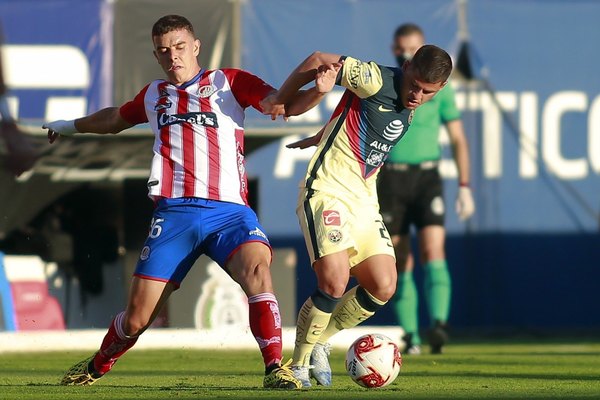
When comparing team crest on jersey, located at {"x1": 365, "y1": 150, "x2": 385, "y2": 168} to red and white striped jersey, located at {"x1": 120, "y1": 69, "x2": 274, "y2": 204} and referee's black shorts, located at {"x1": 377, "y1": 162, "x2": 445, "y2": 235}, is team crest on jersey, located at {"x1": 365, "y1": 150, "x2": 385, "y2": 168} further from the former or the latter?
referee's black shorts, located at {"x1": 377, "y1": 162, "x2": 445, "y2": 235}

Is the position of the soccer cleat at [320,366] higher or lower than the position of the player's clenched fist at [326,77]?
lower

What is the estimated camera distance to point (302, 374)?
7.44 metres

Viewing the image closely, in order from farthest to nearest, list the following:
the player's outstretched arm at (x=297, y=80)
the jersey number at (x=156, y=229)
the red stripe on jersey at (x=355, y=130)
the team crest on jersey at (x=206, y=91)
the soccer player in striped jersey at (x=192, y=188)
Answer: the red stripe on jersey at (x=355, y=130)
the team crest on jersey at (x=206, y=91)
the jersey number at (x=156, y=229)
the soccer player in striped jersey at (x=192, y=188)
the player's outstretched arm at (x=297, y=80)

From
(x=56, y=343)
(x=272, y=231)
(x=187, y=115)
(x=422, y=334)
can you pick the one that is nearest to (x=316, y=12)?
(x=272, y=231)

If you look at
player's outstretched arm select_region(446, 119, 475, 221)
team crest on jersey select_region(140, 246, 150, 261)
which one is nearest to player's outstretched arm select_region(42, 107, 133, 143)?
team crest on jersey select_region(140, 246, 150, 261)

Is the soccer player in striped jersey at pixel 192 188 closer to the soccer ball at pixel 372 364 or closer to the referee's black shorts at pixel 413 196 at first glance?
the soccer ball at pixel 372 364

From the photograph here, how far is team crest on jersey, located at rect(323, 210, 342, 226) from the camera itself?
24.8 feet

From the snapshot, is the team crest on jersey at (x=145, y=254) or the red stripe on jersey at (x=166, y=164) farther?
the red stripe on jersey at (x=166, y=164)

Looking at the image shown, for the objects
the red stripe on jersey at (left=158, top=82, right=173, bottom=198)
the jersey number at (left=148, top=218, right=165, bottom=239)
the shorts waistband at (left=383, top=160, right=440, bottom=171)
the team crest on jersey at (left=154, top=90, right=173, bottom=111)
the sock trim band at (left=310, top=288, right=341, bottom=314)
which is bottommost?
the sock trim band at (left=310, top=288, right=341, bottom=314)

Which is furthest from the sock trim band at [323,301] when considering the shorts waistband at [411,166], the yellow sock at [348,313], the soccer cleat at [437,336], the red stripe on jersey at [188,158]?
the shorts waistband at [411,166]

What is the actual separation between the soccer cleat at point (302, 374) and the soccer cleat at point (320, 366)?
0.16 m

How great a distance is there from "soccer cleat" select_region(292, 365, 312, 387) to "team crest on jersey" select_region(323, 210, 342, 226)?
803mm

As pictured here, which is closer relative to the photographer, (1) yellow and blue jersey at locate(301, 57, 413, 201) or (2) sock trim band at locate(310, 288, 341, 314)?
(2) sock trim band at locate(310, 288, 341, 314)

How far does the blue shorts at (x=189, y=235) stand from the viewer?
7.16 metres
